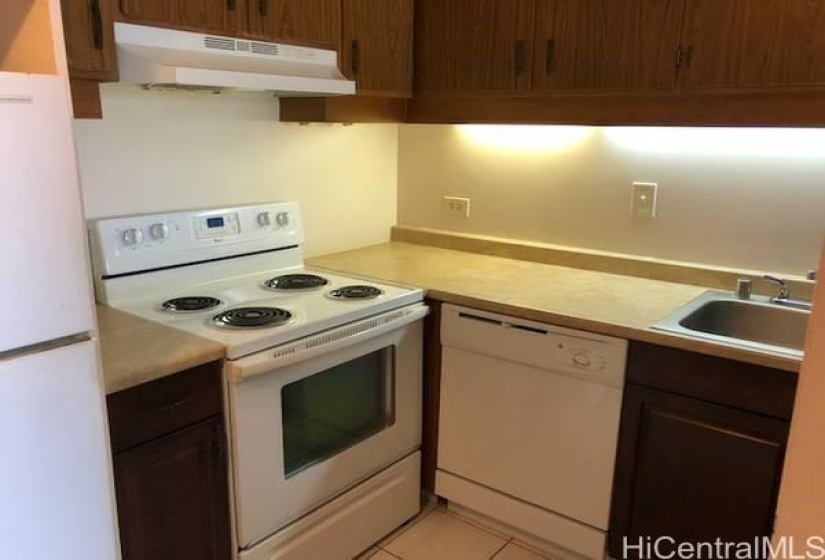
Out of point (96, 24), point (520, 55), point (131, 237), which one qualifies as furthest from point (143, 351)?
point (520, 55)

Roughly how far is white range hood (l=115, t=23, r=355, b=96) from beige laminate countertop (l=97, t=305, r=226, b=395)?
637mm

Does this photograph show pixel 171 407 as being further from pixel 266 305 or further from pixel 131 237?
pixel 131 237

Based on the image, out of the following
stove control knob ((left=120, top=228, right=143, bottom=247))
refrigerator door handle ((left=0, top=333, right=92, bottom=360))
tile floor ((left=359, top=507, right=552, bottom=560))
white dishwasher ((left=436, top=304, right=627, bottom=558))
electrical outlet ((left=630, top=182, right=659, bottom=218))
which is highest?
electrical outlet ((left=630, top=182, right=659, bottom=218))

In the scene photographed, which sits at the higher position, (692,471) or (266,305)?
(266,305)

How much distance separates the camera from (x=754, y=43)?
185 cm

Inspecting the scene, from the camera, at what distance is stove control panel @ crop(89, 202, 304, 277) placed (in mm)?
1973

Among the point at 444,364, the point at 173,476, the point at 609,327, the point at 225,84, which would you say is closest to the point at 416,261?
the point at 444,364

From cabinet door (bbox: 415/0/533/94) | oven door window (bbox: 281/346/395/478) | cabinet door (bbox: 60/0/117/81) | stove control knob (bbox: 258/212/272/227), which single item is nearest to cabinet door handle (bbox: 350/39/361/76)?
cabinet door (bbox: 415/0/533/94)

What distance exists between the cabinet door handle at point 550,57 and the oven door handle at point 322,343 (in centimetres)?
89

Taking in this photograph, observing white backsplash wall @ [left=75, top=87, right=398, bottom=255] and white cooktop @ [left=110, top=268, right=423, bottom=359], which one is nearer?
white cooktop @ [left=110, top=268, right=423, bottom=359]

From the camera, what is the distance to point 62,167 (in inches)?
45.7

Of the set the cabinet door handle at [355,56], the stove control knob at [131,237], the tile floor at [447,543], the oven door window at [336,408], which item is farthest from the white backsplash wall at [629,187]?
the stove control knob at [131,237]

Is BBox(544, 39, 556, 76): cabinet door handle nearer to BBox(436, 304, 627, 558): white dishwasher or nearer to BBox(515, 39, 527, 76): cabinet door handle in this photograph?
BBox(515, 39, 527, 76): cabinet door handle

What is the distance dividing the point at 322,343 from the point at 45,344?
793 mm
